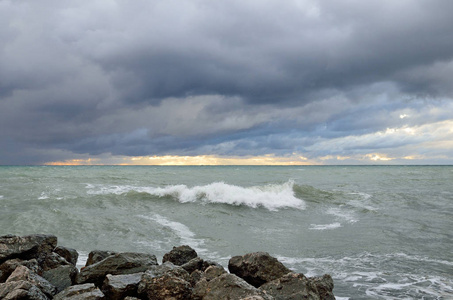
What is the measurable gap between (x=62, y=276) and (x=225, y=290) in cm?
315

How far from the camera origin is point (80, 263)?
8531mm

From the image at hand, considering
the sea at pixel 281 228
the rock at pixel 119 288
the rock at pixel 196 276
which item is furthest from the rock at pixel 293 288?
the rock at pixel 119 288

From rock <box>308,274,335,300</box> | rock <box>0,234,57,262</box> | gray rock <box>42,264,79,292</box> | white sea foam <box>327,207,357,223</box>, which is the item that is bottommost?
white sea foam <box>327,207,357,223</box>

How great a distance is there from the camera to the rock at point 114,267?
579 cm

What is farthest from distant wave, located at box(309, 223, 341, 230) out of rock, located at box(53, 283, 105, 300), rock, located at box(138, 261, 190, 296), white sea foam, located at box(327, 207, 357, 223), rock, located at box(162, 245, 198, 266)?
rock, located at box(53, 283, 105, 300)

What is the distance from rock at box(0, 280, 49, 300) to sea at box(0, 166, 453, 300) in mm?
4045

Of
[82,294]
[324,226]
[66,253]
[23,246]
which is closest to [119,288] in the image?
[82,294]

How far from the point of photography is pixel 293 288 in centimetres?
503

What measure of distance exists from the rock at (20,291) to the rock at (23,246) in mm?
1738

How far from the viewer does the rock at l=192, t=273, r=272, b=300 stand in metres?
4.46

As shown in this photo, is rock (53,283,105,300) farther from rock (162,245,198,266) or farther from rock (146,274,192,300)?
rock (162,245,198,266)

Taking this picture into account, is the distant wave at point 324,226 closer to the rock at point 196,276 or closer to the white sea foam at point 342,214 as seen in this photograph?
the white sea foam at point 342,214

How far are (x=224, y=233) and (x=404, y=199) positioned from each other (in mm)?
15515

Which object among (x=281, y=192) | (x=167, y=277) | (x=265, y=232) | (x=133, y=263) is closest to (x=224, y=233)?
(x=265, y=232)
